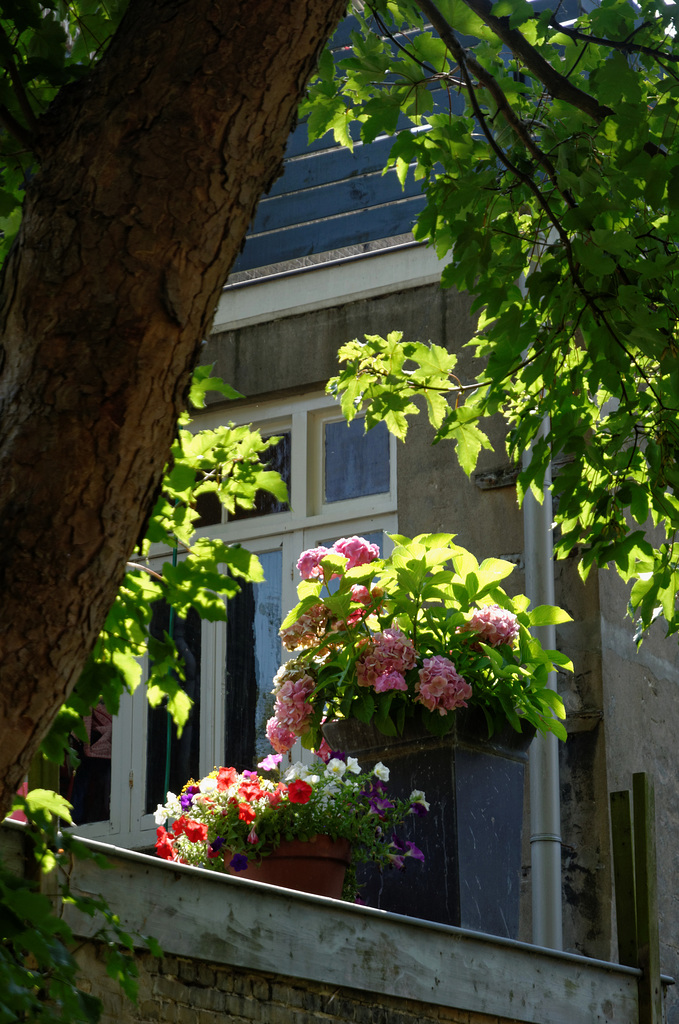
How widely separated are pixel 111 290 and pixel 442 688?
7.82 feet

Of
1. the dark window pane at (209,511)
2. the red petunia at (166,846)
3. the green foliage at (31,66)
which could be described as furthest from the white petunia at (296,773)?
the dark window pane at (209,511)

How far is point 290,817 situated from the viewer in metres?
3.49

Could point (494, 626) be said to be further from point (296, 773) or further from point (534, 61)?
point (534, 61)

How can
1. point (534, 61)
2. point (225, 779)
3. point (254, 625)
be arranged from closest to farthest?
point (534, 61)
point (225, 779)
point (254, 625)

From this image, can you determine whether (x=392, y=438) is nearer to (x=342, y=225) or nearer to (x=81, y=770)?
(x=342, y=225)

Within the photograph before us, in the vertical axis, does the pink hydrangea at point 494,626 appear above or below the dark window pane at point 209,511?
below

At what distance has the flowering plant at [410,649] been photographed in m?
3.72

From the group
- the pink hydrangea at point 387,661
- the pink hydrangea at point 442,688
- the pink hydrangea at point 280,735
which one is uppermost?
the pink hydrangea at point 387,661

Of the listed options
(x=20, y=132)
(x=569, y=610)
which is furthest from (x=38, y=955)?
(x=569, y=610)

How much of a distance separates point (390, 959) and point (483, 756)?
2.78 feet

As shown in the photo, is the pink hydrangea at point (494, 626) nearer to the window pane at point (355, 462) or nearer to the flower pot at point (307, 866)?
the flower pot at point (307, 866)

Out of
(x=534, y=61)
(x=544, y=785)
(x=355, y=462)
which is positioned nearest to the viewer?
(x=534, y=61)

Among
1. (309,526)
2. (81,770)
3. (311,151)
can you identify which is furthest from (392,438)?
(81,770)

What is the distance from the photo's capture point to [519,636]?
3945 mm
